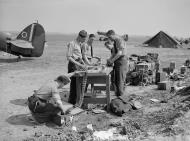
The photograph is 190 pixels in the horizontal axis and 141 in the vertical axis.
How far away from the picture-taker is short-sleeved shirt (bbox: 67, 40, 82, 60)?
7520mm

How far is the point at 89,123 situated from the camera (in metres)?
6.71

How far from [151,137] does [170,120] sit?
2.94 feet

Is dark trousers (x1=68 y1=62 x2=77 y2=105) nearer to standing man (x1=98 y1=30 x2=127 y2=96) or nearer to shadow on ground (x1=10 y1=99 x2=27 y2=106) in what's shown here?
standing man (x1=98 y1=30 x2=127 y2=96)

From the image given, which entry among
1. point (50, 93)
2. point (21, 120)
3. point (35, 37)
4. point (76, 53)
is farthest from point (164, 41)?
point (50, 93)

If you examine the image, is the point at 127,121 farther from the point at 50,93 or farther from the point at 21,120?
the point at 21,120

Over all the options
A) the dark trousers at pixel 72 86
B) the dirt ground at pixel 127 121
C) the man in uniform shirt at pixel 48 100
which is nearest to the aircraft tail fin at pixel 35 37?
the dirt ground at pixel 127 121

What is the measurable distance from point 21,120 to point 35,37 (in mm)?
14084

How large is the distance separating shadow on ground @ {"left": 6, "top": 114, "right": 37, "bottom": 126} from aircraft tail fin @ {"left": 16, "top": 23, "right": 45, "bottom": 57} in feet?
43.2

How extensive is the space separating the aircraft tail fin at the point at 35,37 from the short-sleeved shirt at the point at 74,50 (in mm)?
12802

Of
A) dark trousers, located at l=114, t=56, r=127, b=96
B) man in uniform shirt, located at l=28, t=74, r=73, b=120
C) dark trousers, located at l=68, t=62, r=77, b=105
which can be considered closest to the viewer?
man in uniform shirt, located at l=28, t=74, r=73, b=120

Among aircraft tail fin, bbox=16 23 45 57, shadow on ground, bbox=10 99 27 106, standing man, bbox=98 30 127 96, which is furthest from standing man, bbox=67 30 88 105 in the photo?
aircraft tail fin, bbox=16 23 45 57

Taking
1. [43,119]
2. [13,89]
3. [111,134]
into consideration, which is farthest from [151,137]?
[13,89]

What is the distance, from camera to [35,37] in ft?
67.1

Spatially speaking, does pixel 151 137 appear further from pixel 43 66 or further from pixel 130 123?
pixel 43 66
